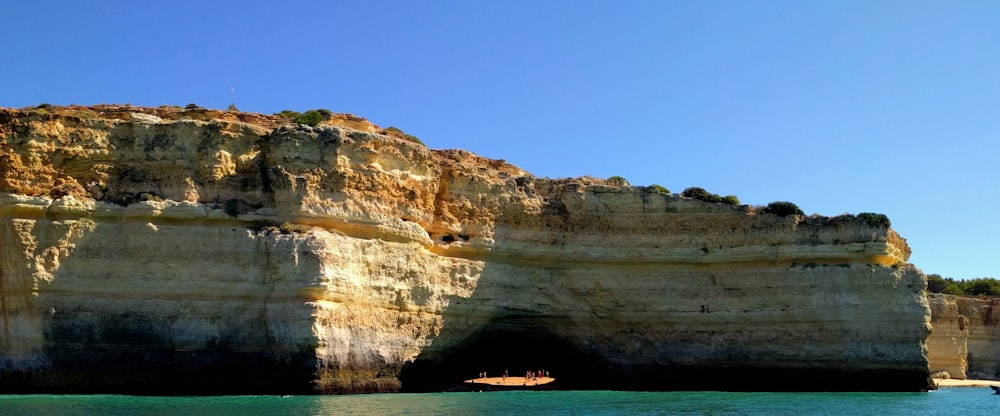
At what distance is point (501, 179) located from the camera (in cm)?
2636

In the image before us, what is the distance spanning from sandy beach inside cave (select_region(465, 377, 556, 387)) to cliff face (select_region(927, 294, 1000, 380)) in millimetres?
22449

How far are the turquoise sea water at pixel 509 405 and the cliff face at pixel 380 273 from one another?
1597 mm

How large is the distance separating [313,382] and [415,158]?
7197 mm

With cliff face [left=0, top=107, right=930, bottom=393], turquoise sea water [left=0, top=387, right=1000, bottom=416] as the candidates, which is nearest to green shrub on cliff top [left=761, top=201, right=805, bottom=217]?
cliff face [left=0, top=107, right=930, bottom=393]

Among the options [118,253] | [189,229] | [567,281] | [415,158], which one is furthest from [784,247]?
[118,253]

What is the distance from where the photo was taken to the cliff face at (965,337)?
132 ft

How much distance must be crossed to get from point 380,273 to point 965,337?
104 ft

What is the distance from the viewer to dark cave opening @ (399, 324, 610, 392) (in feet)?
83.2

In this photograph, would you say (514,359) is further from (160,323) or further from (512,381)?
(160,323)

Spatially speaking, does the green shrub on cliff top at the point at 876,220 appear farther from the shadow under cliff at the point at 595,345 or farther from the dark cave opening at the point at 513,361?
the dark cave opening at the point at 513,361

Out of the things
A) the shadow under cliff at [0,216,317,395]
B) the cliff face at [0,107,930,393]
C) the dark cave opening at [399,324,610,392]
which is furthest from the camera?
the dark cave opening at [399,324,610,392]

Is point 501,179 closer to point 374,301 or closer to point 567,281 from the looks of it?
point 567,281

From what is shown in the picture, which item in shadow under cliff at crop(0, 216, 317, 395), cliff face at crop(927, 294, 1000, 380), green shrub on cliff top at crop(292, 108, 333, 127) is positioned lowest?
cliff face at crop(927, 294, 1000, 380)

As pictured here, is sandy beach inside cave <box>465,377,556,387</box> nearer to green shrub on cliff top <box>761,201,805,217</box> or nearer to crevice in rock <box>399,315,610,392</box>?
crevice in rock <box>399,315,610,392</box>
